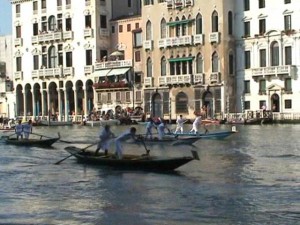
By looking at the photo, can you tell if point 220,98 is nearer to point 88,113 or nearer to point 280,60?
point 280,60

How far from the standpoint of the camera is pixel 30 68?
89750 millimetres

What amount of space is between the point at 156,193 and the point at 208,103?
54.7m

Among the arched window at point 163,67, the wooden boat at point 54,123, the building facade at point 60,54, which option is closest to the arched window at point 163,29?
Result: the arched window at point 163,67

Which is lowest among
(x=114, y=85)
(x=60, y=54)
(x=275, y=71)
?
(x=114, y=85)

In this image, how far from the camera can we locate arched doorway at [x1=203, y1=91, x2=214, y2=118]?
72.6 metres

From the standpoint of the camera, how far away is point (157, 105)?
77.8 metres

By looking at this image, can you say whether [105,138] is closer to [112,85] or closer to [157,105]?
[157,105]

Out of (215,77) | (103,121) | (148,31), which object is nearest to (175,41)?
(148,31)

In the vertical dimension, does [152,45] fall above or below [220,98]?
above

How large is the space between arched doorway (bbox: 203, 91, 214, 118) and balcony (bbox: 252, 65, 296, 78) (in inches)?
209

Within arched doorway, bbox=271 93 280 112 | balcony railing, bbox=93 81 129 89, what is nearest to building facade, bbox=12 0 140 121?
balcony railing, bbox=93 81 129 89

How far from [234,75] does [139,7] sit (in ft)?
60.6

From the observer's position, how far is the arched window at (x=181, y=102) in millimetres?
75000

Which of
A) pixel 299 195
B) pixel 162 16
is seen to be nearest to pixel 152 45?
pixel 162 16
